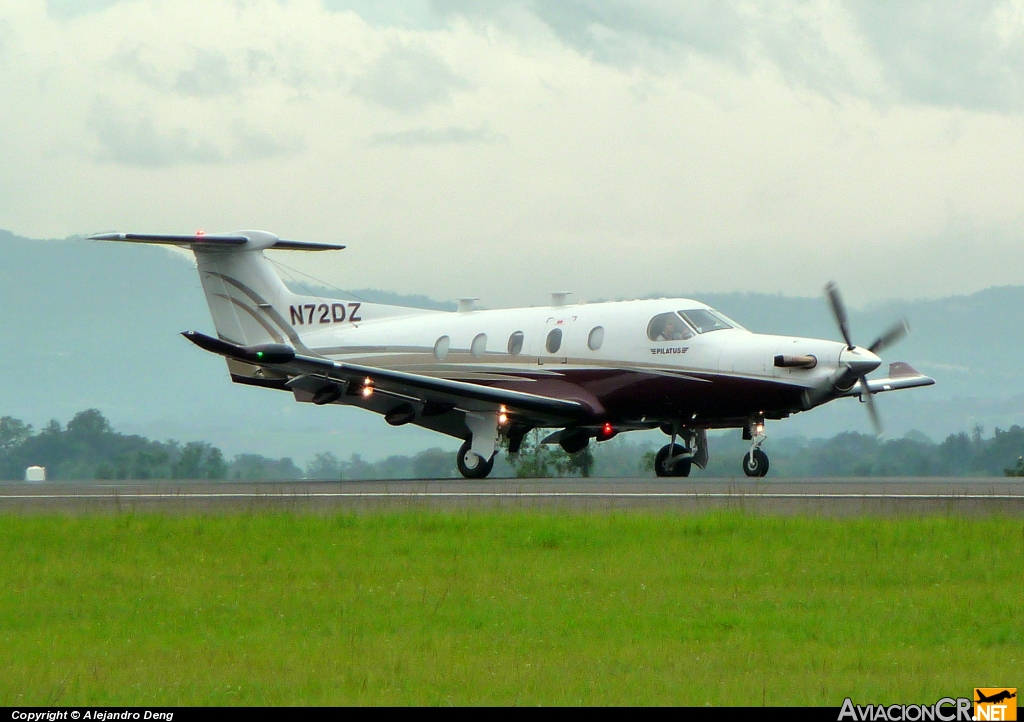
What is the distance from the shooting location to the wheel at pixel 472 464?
1044 inches

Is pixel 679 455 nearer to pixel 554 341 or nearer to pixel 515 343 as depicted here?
pixel 554 341

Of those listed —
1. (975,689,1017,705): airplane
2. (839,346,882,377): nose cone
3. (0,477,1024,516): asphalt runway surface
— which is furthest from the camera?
(839,346,882,377): nose cone

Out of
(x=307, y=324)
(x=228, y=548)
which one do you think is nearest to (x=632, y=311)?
(x=307, y=324)

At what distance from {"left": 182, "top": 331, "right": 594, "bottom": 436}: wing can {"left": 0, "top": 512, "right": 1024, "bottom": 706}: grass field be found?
914cm

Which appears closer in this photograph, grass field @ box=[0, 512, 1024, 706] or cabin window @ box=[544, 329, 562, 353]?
grass field @ box=[0, 512, 1024, 706]

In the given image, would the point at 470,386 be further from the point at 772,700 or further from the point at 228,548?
the point at 772,700

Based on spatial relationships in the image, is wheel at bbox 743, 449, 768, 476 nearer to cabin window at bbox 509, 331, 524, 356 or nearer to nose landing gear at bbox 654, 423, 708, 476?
nose landing gear at bbox 654, 423, 708, 476

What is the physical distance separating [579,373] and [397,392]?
3.58m

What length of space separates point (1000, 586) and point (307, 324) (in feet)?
75.6

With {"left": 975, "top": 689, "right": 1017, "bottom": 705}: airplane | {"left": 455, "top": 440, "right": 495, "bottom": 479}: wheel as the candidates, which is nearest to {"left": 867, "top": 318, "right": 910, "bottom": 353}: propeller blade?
{"left": 455, "top": 440, "right": 495, "bottom": 479}: wheel

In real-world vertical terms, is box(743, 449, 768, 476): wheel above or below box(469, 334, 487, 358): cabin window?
below

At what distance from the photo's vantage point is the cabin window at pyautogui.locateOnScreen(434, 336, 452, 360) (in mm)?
28281

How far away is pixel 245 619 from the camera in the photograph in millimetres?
10000

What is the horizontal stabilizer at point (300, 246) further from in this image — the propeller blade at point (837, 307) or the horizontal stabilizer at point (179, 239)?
the propeller blade at point (837, 307)
